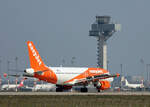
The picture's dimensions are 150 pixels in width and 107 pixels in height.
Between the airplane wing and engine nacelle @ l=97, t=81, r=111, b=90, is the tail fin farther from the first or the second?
engine nacelle @ l=97, t=81, r=111, b=90

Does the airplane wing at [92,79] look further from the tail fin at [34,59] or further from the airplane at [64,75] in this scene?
the tail fin at [34,59]

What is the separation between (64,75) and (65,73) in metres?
0.58

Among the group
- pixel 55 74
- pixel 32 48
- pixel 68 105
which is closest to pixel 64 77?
pixel 55 74

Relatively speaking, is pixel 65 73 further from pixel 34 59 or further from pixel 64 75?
pixel 34 59

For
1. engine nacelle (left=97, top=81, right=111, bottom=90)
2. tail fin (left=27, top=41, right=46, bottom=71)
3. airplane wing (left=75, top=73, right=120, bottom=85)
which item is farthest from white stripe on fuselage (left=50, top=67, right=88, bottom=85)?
engine nacelle (left=97, top=81, right=111, bottom=90)

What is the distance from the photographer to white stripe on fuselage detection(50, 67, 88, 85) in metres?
96.7

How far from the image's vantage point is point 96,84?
10156 cm

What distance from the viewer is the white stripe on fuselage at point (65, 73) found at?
317 feet

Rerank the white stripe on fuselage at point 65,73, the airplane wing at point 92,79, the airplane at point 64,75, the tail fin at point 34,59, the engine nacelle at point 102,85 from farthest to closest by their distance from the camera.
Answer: the engine nacelle at point 102,85 → the airplane wing at point 92,79 → the white stripe on fuselage at point 65,73 → the airplane at point 64,75 → the tail fin at point 34,59

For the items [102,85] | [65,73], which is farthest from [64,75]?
[102,85]

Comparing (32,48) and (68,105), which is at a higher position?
(32,48)

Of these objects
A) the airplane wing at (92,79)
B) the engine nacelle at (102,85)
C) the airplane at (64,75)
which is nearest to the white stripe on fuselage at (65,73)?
the airplane at (64,75)

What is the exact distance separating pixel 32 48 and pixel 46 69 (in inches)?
172

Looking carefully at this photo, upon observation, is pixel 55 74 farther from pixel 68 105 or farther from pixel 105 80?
pixel 68 105
